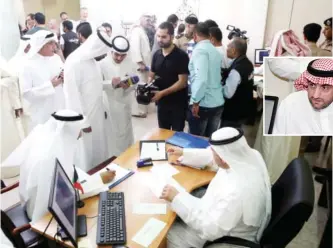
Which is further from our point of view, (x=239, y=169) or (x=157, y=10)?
(x=157, y=10)

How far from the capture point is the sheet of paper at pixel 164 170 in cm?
196

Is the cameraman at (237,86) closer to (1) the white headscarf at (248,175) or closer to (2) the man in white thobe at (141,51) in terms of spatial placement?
(1) the white headscarf at (248,175)

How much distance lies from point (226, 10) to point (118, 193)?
4.84 meters

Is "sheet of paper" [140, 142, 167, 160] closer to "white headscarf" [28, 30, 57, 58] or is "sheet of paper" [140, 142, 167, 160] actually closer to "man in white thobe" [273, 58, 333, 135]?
"man in white thobe" [273, 58, 333, 135]

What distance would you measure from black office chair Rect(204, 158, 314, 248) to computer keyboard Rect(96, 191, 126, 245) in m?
0.45

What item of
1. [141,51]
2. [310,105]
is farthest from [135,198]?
[141,51]

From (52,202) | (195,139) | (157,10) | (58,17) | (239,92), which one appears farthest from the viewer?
(58,17)

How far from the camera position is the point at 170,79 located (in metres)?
2.87

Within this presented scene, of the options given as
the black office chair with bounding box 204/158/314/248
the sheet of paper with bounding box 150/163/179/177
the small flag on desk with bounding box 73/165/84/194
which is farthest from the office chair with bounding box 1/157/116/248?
the black office chair with bounding box 204/158/314/248

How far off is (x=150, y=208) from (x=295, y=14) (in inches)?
191

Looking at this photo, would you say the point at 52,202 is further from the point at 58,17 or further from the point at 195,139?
the point at 58,17

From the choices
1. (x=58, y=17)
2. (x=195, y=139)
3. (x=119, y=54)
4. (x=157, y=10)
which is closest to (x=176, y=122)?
(x=195, y=139)

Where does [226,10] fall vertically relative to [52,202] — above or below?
above

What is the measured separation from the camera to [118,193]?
67.6 inches
